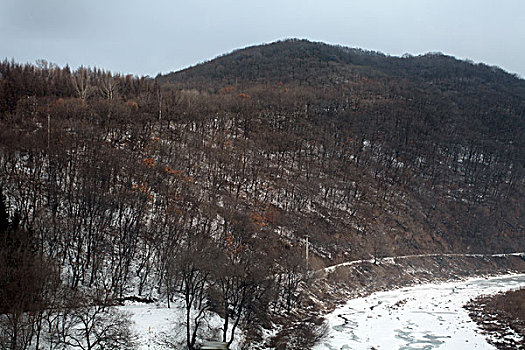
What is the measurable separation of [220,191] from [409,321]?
39.7 m

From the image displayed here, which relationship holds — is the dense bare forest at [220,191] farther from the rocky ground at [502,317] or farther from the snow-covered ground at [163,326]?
the rocky ground at [502,317]

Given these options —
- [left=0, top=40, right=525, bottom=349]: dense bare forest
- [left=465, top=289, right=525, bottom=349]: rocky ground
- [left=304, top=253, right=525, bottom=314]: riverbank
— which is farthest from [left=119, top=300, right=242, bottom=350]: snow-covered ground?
[left=465, top=289, right=525, bottom=349]: rocky ground

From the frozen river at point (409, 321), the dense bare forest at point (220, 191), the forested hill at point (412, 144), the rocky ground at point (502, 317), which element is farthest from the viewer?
the forested hill at point (412, 144)

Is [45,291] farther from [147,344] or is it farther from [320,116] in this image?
[320,116]

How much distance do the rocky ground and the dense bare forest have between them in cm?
1929

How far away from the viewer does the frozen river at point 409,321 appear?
37.8 meters

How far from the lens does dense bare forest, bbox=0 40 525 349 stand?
34.8m

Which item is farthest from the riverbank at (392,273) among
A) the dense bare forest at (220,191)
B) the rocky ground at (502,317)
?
the rocky ground at (502,317)

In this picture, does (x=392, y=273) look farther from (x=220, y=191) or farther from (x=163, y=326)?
(x=163, y=326)

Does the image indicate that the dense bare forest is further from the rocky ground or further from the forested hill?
the rocky ground

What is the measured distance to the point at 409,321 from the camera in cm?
4562

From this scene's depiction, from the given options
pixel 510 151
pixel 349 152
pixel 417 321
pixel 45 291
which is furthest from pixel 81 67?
pixel 510 151


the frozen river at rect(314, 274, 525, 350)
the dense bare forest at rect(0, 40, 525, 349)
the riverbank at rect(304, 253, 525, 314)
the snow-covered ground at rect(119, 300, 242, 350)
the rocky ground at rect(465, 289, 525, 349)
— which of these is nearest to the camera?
the snow-covered ground at rect(119, 300, 242, 350)

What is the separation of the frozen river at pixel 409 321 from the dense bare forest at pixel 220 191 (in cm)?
539
